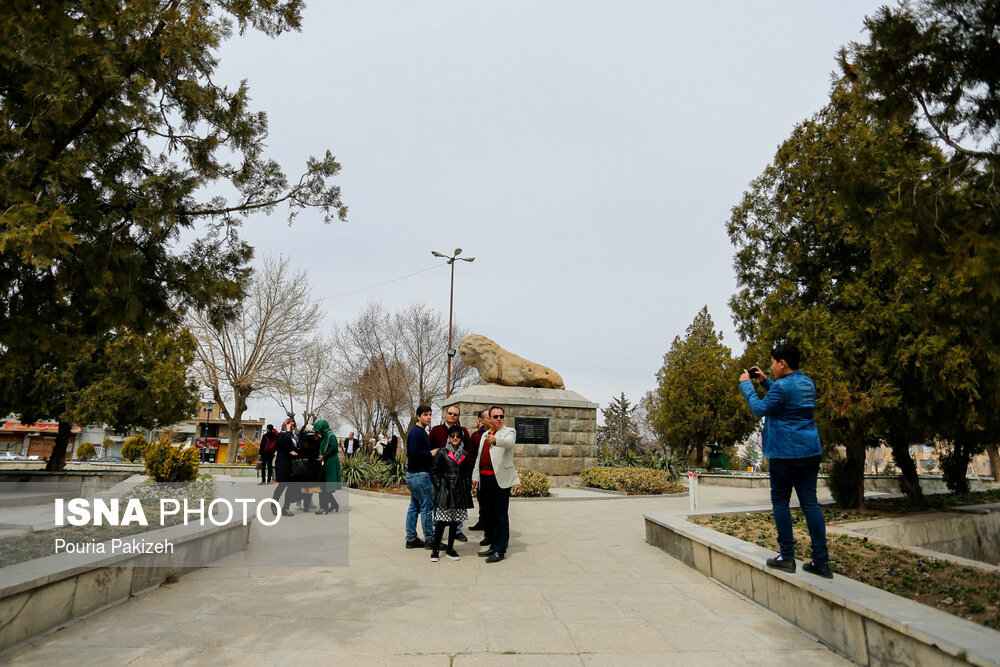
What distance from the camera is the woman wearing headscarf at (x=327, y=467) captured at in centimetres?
1008

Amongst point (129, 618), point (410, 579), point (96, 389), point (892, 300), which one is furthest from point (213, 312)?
point (96, 389)

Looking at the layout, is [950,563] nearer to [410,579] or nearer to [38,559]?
[410,579]

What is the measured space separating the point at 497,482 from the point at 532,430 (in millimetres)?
9241

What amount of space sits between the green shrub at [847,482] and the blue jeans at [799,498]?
614 cm

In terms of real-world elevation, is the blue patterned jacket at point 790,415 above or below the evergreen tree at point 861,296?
below

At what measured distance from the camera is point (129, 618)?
4133mm

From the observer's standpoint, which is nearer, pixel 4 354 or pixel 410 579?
pixel 4 354

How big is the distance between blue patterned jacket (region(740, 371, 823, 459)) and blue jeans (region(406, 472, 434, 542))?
3638 millimetres

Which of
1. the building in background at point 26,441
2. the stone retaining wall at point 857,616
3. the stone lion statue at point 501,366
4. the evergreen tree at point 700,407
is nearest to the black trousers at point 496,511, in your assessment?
the stone retaining wall at point 857,616

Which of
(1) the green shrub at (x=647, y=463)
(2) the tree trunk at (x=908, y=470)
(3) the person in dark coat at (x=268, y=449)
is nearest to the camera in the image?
(2) the tree trunk at (x=908, y=470)

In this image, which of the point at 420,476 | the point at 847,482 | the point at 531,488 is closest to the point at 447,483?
the point at 420,476

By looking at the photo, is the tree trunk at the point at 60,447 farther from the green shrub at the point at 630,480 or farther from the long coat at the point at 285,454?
the green shrub at the point at 630,480

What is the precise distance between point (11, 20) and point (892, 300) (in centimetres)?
1072

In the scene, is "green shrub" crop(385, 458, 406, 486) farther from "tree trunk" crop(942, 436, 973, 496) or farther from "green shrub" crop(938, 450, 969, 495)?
"green shrub" crop(938, 450, 969, 495)
